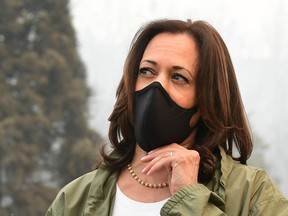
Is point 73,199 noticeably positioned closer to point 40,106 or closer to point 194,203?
point 194,203

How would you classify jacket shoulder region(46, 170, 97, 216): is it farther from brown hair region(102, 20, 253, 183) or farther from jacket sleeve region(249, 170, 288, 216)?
jacket sleeve region(249, 170, 288, 216)

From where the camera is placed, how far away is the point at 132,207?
2.13m

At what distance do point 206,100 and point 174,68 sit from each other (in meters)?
0.14

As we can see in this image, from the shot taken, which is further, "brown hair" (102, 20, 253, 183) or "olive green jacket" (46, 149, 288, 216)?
"brown hair" (102, 20, 253, 183)

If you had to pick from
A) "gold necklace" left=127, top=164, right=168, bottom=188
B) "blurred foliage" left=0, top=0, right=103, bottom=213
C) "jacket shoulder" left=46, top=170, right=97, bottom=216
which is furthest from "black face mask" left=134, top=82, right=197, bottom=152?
"blurred foliage" left=0, top=0, right=103, bottom=213

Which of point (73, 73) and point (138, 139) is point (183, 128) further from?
point (73, 73)

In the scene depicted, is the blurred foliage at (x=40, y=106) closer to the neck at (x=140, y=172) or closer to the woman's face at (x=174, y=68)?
the neck at (x=140, y=172)

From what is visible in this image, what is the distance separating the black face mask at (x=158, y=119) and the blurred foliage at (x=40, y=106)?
59.3 ft

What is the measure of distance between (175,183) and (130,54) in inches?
19.0

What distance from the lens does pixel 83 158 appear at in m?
21.2

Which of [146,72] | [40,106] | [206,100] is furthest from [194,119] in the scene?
[40,106]

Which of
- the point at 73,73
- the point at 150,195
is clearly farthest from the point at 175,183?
the point at 73,73

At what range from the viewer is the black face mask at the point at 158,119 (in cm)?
208

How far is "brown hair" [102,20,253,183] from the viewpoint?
7.01 ft
